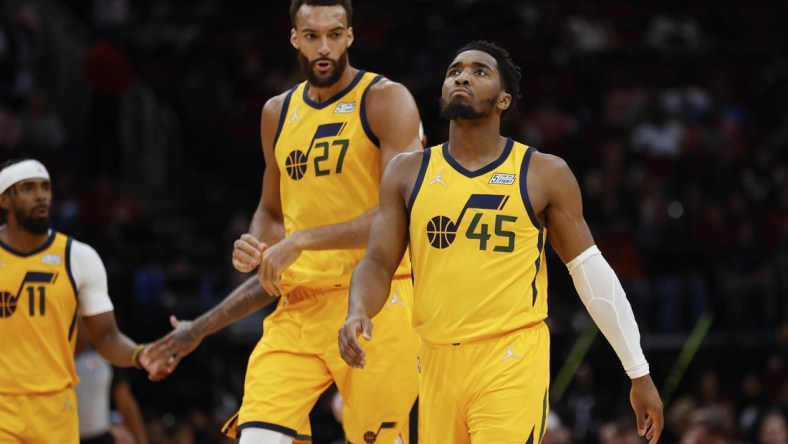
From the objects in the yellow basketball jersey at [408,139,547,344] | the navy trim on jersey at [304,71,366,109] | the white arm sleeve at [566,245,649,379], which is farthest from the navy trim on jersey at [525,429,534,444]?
the navy trim on jersey at [304,71,366,109]

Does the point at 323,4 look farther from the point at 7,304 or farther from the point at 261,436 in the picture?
the point at 7,304

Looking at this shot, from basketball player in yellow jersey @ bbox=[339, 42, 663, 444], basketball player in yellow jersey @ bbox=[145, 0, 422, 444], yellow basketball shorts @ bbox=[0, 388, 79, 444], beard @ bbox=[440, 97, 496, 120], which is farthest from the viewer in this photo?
yellow basketball shorts @ bbox=[0, 388, 79, 444]

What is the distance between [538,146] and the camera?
16609 mm

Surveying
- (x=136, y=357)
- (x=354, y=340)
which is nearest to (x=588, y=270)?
(x=354, y=340)

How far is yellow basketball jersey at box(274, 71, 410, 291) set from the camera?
6.54m

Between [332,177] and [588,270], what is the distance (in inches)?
59.6

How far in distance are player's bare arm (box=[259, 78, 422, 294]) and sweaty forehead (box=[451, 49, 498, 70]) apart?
0.69 meters

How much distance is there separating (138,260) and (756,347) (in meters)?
7.05

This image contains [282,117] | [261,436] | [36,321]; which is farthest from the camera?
[36,321]

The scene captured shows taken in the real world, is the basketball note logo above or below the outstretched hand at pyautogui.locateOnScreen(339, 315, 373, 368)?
above

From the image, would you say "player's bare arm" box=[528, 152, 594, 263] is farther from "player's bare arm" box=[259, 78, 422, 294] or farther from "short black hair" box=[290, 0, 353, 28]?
"short black hair" box=[290, 0, 353, 28]

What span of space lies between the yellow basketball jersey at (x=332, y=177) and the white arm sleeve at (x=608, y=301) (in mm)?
1212

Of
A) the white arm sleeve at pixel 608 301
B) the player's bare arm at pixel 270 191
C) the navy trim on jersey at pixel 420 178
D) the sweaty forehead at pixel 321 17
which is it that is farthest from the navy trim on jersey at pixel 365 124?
the white arm sleeve at pixel 608 301

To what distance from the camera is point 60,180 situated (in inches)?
576
